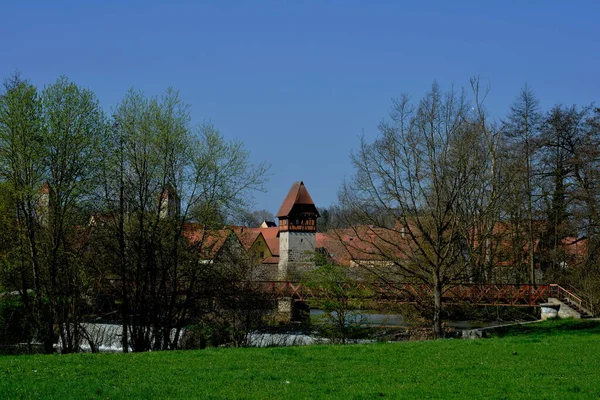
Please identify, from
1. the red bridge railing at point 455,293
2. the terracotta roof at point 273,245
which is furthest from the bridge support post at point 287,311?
the terracotta roof at point 273,245

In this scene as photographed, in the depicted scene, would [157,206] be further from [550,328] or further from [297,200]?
[297,200]

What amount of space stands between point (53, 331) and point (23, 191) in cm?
423

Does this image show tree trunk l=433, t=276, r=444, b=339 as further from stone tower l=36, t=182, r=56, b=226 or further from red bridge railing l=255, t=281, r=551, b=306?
stone tower l=36, t=182, r=56, b=226

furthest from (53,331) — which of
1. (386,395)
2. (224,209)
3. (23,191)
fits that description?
(386,395)

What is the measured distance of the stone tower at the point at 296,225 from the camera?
58094 mm

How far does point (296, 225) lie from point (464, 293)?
32.5 metres

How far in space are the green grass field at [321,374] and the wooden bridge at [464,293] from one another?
8479mm

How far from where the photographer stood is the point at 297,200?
59.2 m

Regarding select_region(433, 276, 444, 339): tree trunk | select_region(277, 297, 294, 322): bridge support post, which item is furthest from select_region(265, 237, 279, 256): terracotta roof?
select_region(433, 276, 444, 339): tree trunk

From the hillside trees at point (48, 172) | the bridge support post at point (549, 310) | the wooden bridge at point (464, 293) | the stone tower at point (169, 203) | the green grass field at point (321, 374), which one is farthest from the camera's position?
the bridge support post at point (549, 310)

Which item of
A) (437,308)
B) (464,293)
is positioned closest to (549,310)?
(464,293)

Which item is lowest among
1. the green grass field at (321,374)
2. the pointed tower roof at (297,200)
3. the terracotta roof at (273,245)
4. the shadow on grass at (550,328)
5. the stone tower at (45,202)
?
the green grass field at (321,374)

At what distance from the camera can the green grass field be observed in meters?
8.38

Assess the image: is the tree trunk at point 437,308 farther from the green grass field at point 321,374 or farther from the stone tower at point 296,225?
the stone tower at point 296,225
